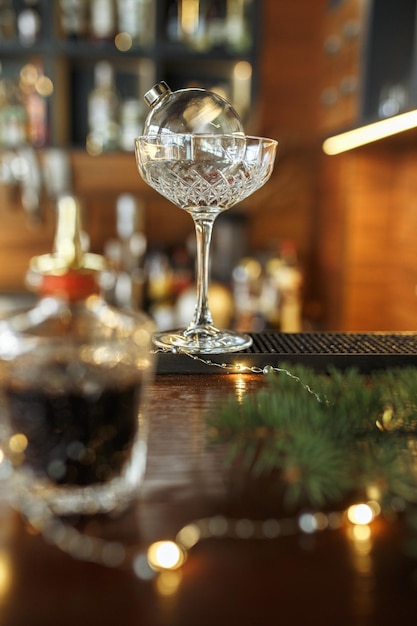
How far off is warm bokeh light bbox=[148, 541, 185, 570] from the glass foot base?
0.35m

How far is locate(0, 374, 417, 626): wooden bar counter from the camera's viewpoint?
0.92 feet

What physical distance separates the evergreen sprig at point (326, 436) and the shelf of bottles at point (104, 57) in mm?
1961

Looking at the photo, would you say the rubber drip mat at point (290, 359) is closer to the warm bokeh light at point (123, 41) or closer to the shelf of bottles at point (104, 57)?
the shelf of bottles at point (104, 57)

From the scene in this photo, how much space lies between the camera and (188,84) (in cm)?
243

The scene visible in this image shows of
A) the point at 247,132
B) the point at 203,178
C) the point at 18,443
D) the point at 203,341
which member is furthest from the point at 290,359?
the point at 247,132

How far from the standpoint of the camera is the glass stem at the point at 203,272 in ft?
2.38

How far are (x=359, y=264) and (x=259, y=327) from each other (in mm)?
388

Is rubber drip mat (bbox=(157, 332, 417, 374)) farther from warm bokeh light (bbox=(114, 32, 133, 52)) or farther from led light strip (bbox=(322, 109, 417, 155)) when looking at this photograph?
warm bokeh light (bbox=(114, 32, 133, 52))

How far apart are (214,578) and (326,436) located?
138 mm

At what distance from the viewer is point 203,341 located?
710 mm

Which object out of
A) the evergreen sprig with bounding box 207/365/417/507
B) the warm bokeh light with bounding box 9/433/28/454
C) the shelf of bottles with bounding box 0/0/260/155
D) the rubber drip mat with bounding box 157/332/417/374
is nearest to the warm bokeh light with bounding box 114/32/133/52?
the shelf of bottles with bounding box 0/0/260/155

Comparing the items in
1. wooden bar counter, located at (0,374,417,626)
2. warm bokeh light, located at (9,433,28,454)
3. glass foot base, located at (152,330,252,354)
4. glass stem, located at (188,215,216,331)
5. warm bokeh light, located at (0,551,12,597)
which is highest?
glass stem, located at (188,215,216,331)

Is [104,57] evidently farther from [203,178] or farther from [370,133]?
[203,178]

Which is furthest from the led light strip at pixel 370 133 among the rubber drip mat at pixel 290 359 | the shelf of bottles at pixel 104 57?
the rubber drip mat at pixel 290 359
